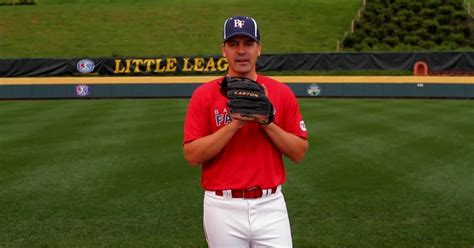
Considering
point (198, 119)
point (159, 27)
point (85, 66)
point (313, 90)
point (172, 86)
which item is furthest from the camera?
point (159, 27)

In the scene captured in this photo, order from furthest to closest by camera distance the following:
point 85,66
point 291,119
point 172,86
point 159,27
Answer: point 159,27
point 85,66
point 172,86
point 291,119

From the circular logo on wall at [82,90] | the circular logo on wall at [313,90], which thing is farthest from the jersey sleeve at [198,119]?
the circular logo on wall at [82,90]

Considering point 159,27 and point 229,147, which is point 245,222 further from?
point 159,27

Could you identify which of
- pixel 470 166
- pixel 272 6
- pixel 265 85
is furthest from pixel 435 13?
pixel 265 85

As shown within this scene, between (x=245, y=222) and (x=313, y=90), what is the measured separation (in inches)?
1091

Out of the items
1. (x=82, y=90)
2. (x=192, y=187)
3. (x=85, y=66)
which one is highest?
(x=85, y=66)

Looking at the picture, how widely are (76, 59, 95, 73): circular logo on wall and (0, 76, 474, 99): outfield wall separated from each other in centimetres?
123

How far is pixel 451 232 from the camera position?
7.32 metres

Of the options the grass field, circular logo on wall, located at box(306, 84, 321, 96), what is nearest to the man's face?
the grass field

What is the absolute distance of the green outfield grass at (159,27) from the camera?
45406 millimetres

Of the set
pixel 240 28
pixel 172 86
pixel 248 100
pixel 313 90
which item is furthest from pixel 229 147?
pixel 172 86

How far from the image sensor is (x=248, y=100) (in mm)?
3527

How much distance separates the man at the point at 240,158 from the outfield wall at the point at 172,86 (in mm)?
27194

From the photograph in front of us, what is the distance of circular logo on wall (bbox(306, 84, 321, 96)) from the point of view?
1220 inches
